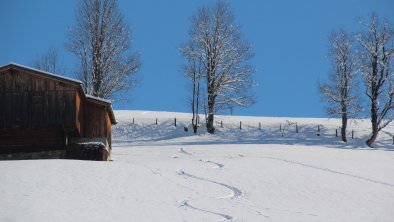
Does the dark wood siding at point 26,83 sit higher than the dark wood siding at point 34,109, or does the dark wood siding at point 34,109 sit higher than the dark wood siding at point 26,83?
the dark wood siding at point 26,83

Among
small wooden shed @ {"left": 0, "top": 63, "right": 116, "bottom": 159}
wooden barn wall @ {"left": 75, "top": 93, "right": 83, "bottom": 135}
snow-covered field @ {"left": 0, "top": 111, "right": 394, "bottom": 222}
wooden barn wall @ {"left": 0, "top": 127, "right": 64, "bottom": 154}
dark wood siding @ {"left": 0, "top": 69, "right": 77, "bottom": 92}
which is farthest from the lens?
wooden barn wall @ {"left": 0, "top": 127, "right": 64, "bottom": 154}

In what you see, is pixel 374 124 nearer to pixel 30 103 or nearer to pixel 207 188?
pixel 30 103

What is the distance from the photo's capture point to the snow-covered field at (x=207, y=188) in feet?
50.0

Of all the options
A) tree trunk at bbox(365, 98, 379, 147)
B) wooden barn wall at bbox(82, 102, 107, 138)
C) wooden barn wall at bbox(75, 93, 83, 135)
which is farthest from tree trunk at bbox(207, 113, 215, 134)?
wooden barn wall at bbox(75, 93, 83, 135)

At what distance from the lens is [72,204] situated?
1538 centimetres

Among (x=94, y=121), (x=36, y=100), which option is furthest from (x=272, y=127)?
(x=36, y=100)

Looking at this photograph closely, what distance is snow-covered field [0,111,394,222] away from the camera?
15234 millimetres

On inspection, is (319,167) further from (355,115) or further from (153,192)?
(355,115)

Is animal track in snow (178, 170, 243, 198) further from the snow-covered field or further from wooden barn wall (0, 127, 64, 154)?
wooden barn wall (0, 127, 64, 154)

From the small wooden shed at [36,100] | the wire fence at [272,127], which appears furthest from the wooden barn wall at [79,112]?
the wire fence at [272,127]

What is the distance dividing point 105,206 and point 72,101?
50.4ft

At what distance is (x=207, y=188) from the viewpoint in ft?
65.0

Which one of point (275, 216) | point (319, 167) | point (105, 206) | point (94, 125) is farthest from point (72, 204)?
point (94, 125)

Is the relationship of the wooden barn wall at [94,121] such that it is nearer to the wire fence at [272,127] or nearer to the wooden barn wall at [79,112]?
the wooden barn wall at [79,112]
